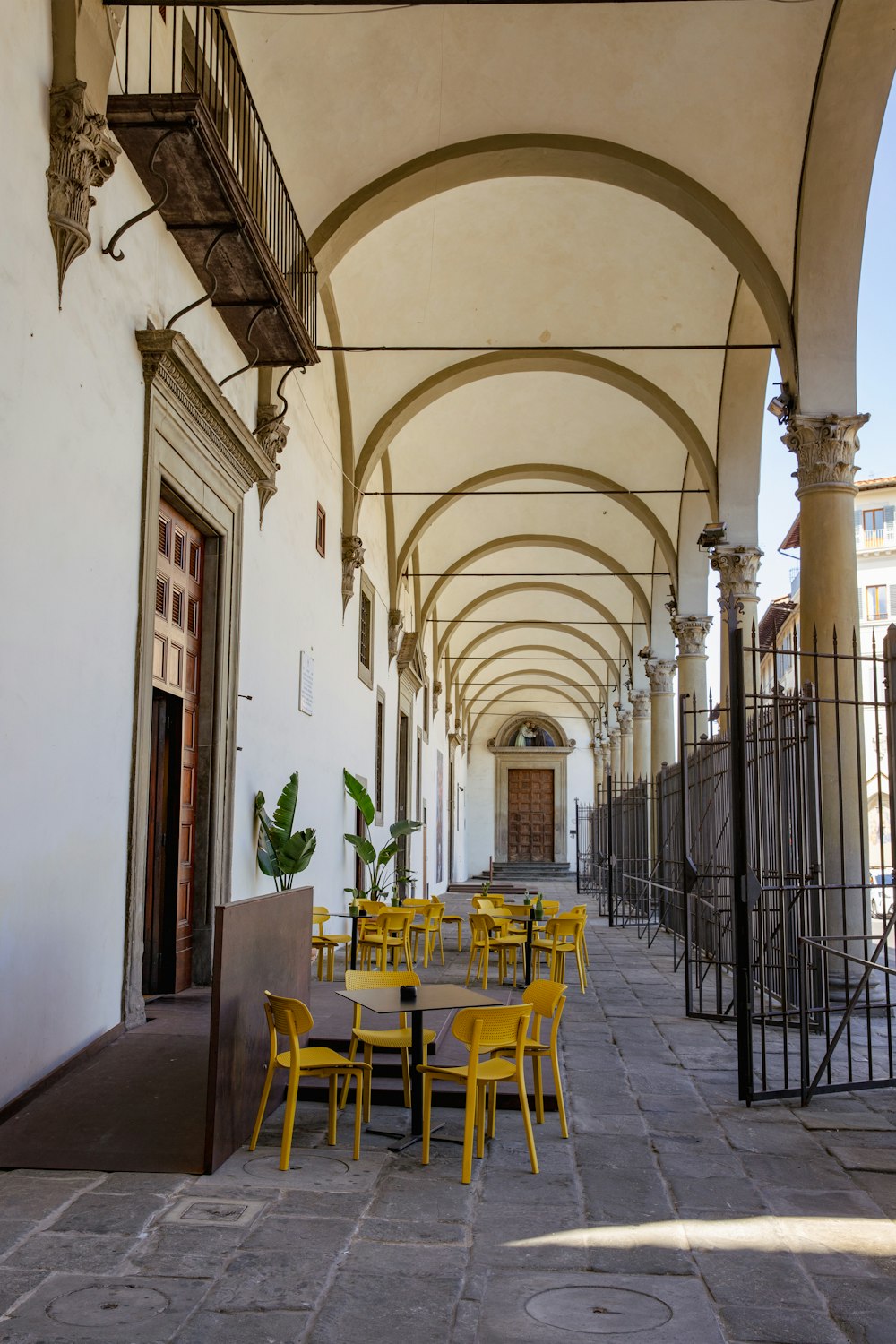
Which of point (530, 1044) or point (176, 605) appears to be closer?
point (530, 1044)

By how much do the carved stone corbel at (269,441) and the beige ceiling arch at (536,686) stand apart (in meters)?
28.8

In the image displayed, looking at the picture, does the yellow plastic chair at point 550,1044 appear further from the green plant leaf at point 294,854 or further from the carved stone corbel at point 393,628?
the carved stone corbel at point 393,628

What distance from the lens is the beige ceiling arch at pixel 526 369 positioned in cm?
1381

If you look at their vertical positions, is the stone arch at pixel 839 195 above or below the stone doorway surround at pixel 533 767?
above

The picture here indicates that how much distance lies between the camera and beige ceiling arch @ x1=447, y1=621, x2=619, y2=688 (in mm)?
30094

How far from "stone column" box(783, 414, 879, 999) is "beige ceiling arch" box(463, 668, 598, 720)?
2845 cm

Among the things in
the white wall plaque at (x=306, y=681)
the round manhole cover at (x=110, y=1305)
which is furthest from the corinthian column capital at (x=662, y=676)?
the round manhole cover at (x=110, y=1305)

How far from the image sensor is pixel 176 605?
7.79m

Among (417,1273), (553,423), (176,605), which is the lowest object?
(417,1273)

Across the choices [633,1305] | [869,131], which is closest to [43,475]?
[633,1305]

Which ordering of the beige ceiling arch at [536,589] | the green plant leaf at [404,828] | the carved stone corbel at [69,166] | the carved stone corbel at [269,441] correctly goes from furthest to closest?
1. the beige ceiling arch at [536,589]
2. the green plant leaf at [404,828]
3. the carved stone corbel at [269,441]
4. the carved stone corbel at [69,166]

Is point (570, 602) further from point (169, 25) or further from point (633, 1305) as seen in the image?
point (633, 1305)

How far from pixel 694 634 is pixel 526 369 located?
189 inches

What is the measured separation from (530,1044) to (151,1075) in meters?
1.86
